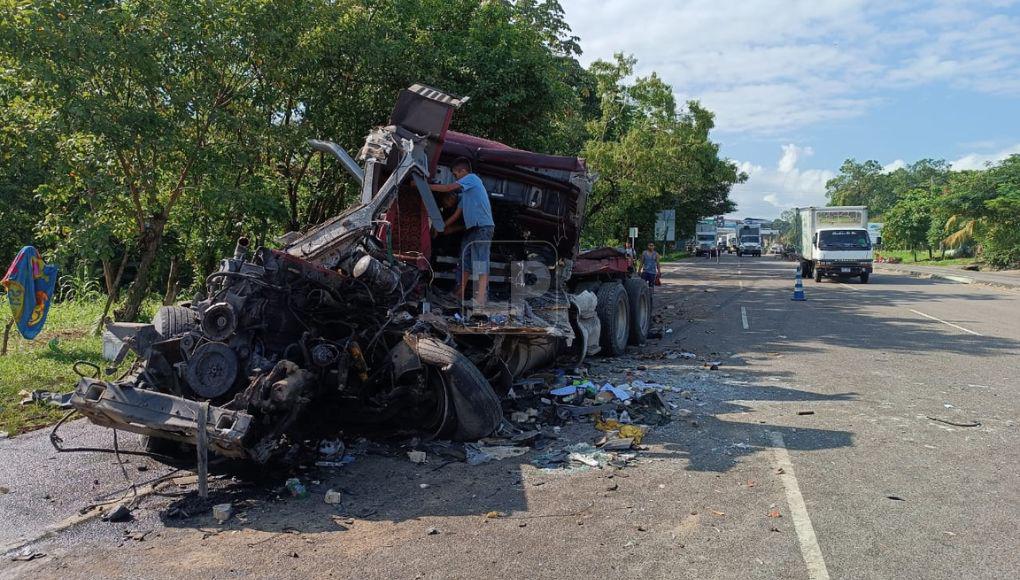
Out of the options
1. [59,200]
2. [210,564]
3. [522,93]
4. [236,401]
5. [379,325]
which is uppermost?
[522,93]

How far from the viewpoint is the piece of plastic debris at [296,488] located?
5.01 m

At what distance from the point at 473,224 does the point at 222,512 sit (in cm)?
372

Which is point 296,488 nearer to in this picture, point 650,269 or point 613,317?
point 613,317

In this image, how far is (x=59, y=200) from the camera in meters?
11.0

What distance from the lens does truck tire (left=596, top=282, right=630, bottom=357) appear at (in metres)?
10.8

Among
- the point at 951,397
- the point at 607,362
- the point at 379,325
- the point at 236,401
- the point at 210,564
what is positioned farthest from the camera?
the point at 607,362

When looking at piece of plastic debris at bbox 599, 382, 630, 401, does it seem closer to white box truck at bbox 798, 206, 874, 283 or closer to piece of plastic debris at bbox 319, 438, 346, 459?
piece of plastic debris at bbox 319, 438, 346, 459

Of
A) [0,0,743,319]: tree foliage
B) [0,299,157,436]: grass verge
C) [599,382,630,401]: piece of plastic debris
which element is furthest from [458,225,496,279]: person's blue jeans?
[0,0,743,319]: tree foliage

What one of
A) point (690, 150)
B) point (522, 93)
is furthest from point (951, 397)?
point (690, 150)

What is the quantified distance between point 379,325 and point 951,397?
628 centimetres

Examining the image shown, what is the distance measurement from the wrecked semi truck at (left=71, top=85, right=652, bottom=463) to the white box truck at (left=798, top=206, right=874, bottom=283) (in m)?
23.5

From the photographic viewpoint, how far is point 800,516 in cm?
456

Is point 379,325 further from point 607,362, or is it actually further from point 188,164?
point 188,164

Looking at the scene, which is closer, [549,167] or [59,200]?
[549,167]
